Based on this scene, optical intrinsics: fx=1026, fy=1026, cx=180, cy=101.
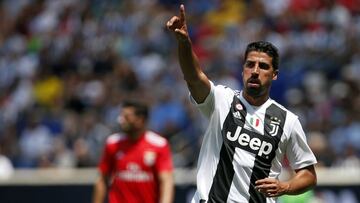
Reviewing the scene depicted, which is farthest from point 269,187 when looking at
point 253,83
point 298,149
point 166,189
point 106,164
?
point 106,164

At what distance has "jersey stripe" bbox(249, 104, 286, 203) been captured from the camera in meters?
6.89

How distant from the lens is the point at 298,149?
7.11 meters

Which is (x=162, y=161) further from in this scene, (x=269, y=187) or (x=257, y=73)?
(x=269, y=187)

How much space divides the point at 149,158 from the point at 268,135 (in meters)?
3.29

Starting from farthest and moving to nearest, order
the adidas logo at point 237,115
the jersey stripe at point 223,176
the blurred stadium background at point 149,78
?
the blurred stadium background at point 149,78 → the adidas logo at point 237,115 → the jersey stripe at point 223,176

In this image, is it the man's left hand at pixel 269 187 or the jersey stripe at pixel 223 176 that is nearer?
the man's left hand at pixel 269 187

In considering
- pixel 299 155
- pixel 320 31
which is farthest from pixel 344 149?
pixel 299 155

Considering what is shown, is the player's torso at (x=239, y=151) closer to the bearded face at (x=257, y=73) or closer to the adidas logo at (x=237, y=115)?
the adidas logo at (x=237, y=115)

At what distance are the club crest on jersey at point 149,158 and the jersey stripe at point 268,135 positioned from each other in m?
3.13

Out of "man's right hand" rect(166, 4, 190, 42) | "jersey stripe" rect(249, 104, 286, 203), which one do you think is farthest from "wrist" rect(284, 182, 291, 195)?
"man's right hand" rect(166, 4, 190, 42)

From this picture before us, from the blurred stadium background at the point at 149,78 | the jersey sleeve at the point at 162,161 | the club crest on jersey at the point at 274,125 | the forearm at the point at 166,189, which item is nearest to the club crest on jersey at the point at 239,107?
the club crest on jersey at the point at 274,125

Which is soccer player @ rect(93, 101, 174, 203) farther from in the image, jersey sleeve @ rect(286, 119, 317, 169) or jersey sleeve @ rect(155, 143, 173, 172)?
jersey sleeve @ rect(286, 119, 317, 169)

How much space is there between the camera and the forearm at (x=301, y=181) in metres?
6.89

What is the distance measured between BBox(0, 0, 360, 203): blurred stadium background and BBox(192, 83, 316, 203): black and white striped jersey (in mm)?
5259
